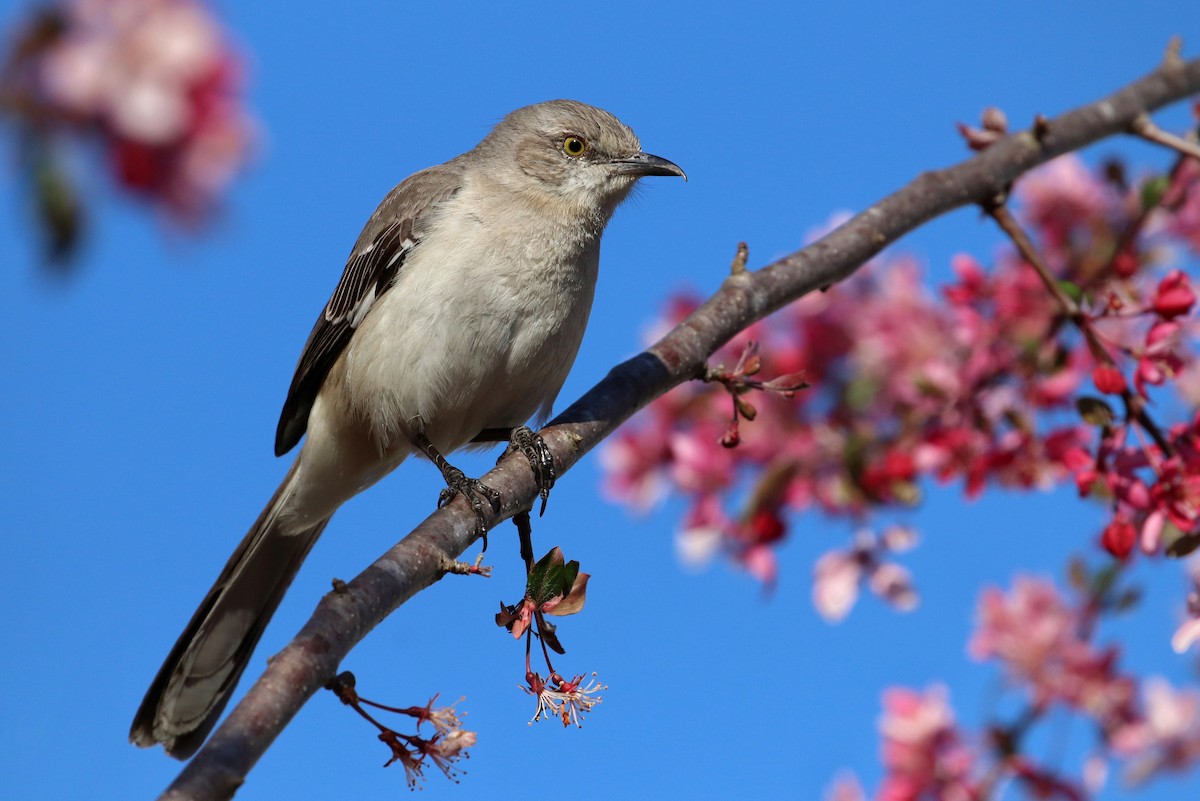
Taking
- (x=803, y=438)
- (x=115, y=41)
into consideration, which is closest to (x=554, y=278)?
(x=803, y=438)

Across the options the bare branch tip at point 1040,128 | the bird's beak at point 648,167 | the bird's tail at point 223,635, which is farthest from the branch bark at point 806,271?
the bird's tail at point 223,635

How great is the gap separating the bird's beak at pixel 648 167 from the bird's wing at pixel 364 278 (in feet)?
2.72

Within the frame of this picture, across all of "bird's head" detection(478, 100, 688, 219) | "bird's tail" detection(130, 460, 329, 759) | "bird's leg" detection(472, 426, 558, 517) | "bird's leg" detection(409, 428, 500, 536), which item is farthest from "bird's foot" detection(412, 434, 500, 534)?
"bird's head" detection(478, 100, 688, 219)

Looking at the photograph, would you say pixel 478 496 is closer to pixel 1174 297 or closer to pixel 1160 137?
pixel 1174 297

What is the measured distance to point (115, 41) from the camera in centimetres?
109

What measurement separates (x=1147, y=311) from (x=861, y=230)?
106 cm

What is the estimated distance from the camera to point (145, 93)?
3.64 ft

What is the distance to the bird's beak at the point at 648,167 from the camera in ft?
18.0

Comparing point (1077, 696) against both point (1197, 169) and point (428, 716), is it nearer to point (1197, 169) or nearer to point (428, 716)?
point (1197, 169)

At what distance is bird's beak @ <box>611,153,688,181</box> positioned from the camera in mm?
5473

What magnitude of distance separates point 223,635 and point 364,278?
5.85 ft

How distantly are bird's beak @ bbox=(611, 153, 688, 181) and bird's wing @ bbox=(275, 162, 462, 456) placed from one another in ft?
2.72

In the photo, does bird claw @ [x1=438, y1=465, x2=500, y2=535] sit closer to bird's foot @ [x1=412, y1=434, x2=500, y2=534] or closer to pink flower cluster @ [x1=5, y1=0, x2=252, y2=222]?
bird's foot @ [x1=412, y1=434, x2=500, y2=534]

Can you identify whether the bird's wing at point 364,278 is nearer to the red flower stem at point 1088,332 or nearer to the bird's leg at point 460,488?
the bird's leg at point 460,488
